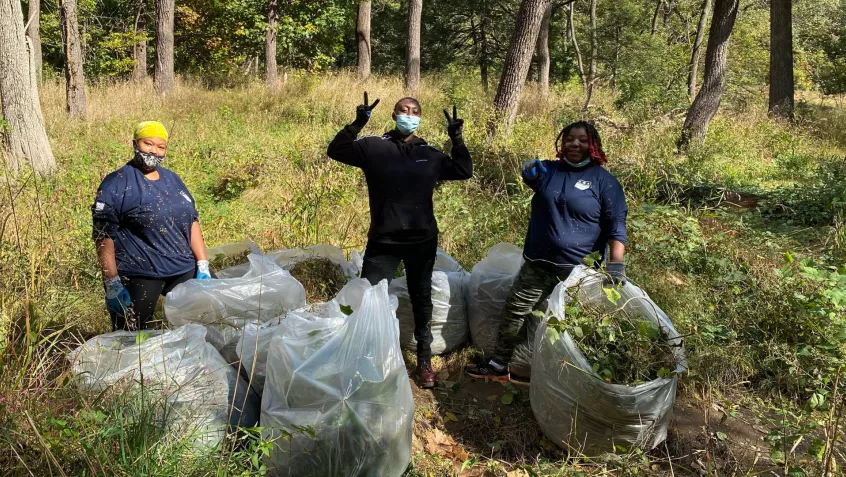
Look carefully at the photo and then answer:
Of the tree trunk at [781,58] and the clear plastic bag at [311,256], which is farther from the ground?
the tree trunk at [781,58]

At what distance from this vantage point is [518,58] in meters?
7.12

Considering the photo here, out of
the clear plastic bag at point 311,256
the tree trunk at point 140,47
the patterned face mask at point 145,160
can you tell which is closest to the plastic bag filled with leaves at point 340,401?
Answer: the patterned face mask at point 145,160

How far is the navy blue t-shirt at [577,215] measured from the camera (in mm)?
2932

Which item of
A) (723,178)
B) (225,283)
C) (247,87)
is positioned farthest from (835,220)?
(247,87)

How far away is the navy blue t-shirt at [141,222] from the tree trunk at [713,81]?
6.72 meters

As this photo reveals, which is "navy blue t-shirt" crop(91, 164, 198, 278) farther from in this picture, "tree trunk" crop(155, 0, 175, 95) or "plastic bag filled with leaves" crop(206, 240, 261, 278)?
"tree trunk" crop(155, 0, 175, 95)

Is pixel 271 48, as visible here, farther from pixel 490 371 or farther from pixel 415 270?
pixel 490 371

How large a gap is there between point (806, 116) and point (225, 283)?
11332 mm

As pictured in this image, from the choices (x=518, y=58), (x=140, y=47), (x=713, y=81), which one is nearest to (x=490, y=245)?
(x=518, y=58)

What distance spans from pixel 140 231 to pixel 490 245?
98.7 inches

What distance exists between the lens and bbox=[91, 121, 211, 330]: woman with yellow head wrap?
2639mm

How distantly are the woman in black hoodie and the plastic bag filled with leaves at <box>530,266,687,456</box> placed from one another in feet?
2.39

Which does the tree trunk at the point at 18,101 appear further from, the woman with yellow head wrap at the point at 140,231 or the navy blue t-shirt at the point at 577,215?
the navy blue t-shirt at the point at 577,215

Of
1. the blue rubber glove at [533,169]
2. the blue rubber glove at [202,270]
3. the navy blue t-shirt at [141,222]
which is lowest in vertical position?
the blue rubber glove at [202,270]
